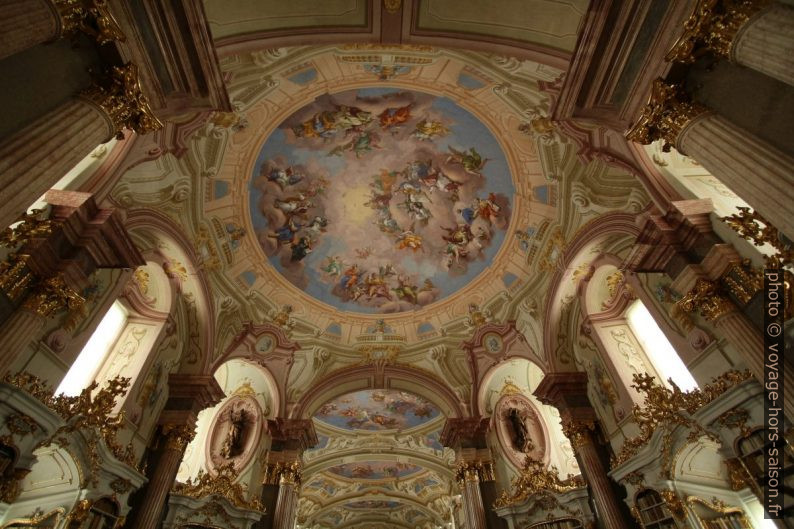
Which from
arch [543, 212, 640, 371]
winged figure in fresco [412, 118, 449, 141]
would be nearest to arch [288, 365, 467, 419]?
arch [543, 212, 640, 371]

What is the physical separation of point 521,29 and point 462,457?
13269 millimetres

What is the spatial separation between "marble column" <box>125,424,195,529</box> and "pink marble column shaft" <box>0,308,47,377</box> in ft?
19.1

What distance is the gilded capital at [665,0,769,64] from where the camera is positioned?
4.70m

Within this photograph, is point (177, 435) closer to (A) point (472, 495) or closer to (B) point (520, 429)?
(A) point (472, 495)

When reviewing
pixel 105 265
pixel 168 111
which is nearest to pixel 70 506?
pixel 105 265

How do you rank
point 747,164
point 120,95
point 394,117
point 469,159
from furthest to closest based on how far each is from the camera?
point 469,159 < point 394,117 < point 120,95 < point 747,164

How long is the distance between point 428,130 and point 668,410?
34.0 ft

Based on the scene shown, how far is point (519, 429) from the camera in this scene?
15.0 metres

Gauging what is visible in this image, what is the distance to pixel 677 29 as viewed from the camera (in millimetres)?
5535

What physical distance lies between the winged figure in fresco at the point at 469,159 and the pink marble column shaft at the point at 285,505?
12312 millimetres

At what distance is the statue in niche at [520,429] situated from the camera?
14.5 m

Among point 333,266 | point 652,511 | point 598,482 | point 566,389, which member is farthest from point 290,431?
point 652,511

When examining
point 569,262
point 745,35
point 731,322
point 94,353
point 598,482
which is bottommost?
point 598,482

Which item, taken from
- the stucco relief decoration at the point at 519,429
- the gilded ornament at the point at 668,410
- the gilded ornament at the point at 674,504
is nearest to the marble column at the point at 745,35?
the gilded ornament at the point at 668,410
